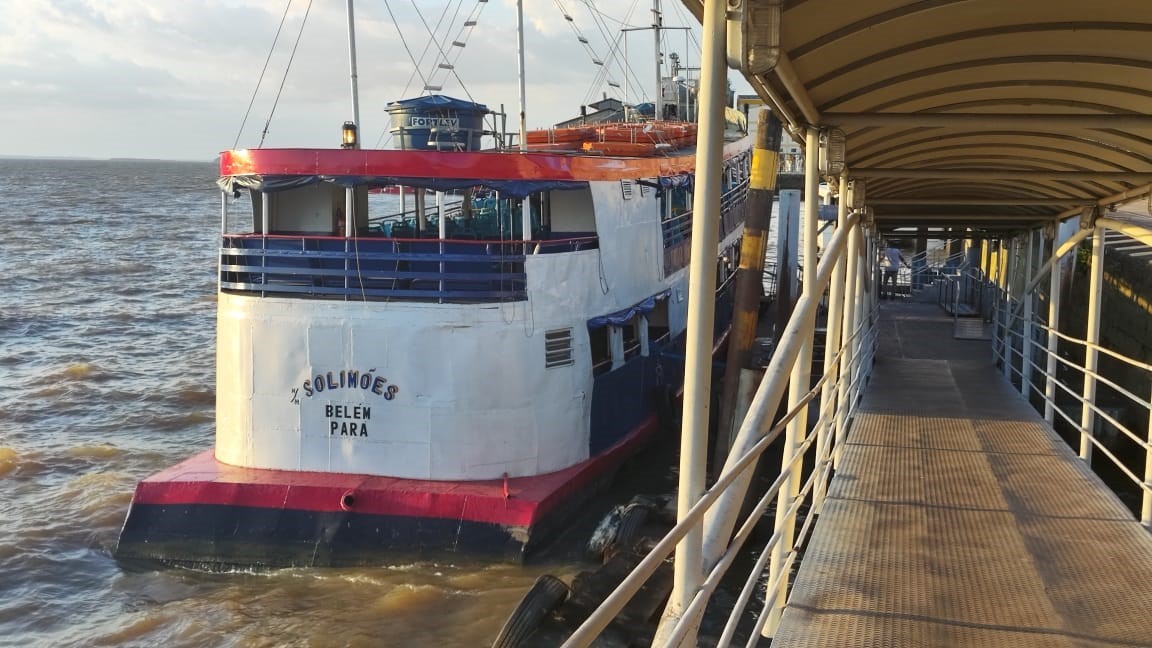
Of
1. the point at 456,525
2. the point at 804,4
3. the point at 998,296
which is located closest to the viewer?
the point at 804,4

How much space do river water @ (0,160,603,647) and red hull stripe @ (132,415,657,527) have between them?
0.63 m

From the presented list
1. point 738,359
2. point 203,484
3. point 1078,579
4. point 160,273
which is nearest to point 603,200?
point 738,359

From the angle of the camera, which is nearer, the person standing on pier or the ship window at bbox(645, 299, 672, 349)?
the ship window at bbox(645, 299, 672, 349)

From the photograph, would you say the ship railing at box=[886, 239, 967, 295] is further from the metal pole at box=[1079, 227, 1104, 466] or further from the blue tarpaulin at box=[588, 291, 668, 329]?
the metal pole at box=[1079, 227, 1104, 466]

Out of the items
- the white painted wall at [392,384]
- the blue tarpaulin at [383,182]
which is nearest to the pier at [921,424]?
the white painted wall at [392,384]

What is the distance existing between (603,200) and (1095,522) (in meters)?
7.87

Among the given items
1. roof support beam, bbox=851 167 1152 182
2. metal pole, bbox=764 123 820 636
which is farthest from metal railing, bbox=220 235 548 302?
metal pole, bbox=764 123 820 636

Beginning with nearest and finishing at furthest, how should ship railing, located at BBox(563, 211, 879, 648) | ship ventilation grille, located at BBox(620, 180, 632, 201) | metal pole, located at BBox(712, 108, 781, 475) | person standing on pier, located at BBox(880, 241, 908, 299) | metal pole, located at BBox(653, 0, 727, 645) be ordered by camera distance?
ship railing, located at BBox(563, 211, 879, 648) < metal pole, located at BBox(653, 0, 727, 645) < metal pole, located at BBox(712, 108, 781, 475) < ship ventilation grille, located at BBox(620, 180, 632, 201) < person standing on pier, located at BBox(880, 241, 908, 299)

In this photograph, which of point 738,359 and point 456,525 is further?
point 738,359

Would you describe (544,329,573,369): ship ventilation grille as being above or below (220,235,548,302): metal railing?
below

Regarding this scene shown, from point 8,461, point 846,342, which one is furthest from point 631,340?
point 8,461

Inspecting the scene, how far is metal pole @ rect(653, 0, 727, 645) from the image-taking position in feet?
9.71

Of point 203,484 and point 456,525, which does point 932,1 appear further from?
point 203,484

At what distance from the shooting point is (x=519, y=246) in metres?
11.1
